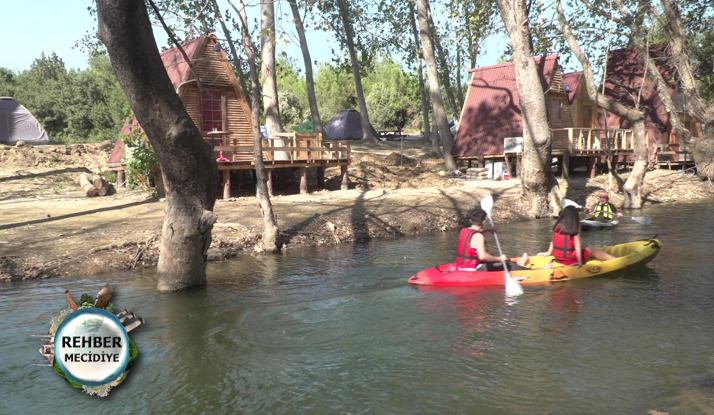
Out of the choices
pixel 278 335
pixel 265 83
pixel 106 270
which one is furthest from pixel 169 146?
pixel 265 83

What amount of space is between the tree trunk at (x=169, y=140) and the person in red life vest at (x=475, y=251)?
4109mm

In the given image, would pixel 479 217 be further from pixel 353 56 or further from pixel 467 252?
pixel 353 56

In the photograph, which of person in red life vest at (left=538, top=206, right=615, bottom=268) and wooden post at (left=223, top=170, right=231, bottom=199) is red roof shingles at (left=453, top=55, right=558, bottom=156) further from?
person in red life vest at (left=538, top=206, right=615, bottom=268)

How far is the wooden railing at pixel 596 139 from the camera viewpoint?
24094 millimetres

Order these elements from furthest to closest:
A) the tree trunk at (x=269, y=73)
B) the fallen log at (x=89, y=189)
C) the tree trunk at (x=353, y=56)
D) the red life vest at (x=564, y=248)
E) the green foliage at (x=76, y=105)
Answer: the green foliage at (x=76, y=105), the tree trunk at (x=353, y=56), the tree trunk at (x=269, y=73), the fallen log at (x=89, y=189), the red life vest at (x=564, y=248)

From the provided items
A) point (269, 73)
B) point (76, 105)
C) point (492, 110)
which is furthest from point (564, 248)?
point (76, 105)

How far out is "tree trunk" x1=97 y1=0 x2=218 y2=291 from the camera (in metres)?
6.95

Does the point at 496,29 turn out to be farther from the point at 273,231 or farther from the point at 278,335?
the point at 278,335

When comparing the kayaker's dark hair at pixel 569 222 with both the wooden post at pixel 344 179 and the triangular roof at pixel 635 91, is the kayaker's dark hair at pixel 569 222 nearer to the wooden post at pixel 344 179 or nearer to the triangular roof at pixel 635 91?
the wooden post at pixel 344 179

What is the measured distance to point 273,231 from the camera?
1249 centimetres

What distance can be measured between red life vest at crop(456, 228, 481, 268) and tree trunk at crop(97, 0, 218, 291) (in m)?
4.08

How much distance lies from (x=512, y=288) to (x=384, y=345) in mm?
2987

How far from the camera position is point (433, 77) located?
23922mm

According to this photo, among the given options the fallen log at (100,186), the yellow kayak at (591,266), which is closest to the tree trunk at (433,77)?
the fallen log at (100,186)
